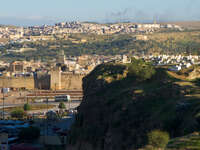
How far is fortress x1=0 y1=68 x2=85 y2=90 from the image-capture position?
53594mm

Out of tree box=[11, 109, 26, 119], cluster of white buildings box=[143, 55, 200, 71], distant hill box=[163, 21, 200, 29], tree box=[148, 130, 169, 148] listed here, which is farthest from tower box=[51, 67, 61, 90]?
distant hill box=[163, 21, 200, 29]

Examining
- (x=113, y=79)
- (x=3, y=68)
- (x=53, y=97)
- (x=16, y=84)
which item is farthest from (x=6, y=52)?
(x=113, y=79)

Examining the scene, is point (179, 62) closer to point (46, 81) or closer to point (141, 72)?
point (141, 72)

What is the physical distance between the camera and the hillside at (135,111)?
47.5 ft

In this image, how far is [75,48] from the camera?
107 m

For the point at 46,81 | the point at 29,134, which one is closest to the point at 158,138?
the point at 29,134

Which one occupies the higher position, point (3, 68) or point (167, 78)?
point (167, 78)

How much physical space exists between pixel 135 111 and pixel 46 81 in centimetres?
3770

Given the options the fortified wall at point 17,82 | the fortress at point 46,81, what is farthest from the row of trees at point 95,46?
the fortified wall at point 17,82

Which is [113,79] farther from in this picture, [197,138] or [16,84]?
[16,84]

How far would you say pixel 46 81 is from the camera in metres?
54.0

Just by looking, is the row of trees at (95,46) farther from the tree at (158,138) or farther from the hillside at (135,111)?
the tree at (158,138)

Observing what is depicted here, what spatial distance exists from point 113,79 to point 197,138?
503 inches

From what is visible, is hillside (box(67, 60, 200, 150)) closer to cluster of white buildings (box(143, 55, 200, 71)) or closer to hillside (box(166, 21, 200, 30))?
cluster of white buildings (box(143, 55, 200, 71))
